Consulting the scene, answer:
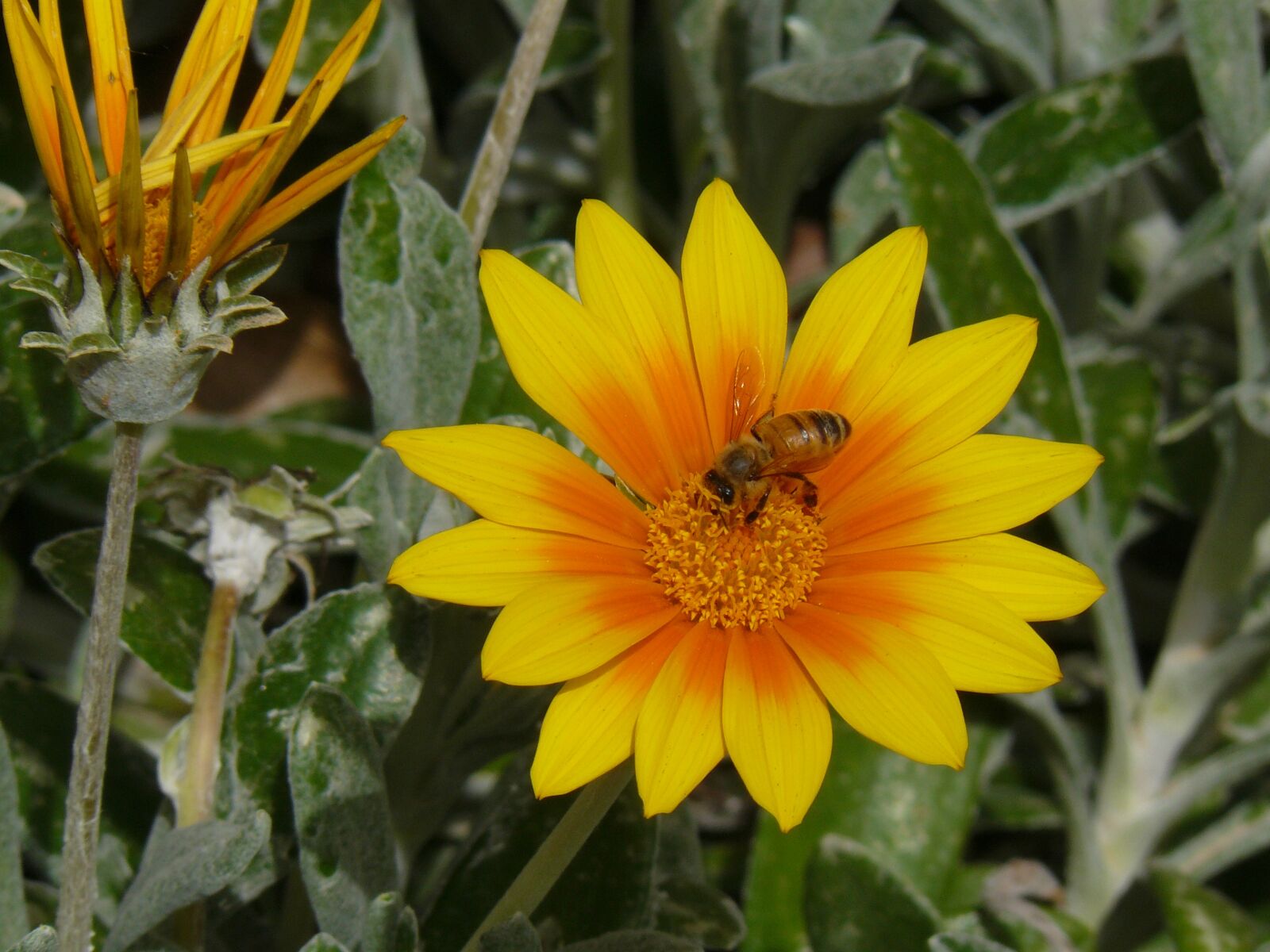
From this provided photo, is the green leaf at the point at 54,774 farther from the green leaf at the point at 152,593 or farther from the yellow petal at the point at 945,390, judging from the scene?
the yellow petal at the point at 945,390

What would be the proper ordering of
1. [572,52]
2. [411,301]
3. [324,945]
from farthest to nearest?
[572,52] → [411,301] → [324,945]

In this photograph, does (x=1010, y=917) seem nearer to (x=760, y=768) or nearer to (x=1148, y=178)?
(x=760, y=768)

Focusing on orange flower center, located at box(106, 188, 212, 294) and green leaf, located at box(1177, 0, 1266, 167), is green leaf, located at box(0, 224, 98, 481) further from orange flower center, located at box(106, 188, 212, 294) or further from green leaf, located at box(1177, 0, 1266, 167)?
green leaf, located at box(1177, 0, 1266, 167)

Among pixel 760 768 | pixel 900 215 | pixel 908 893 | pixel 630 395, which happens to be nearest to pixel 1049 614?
pixel 760 768

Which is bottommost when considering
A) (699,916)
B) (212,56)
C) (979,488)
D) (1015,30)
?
(699,916)

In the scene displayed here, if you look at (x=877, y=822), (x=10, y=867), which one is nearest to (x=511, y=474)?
(x=10, y=867)

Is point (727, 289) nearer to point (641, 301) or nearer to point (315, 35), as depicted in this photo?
point (641, 301)

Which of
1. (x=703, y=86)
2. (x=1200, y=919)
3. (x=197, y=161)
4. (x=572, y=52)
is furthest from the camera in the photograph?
(x=703, y=86)
